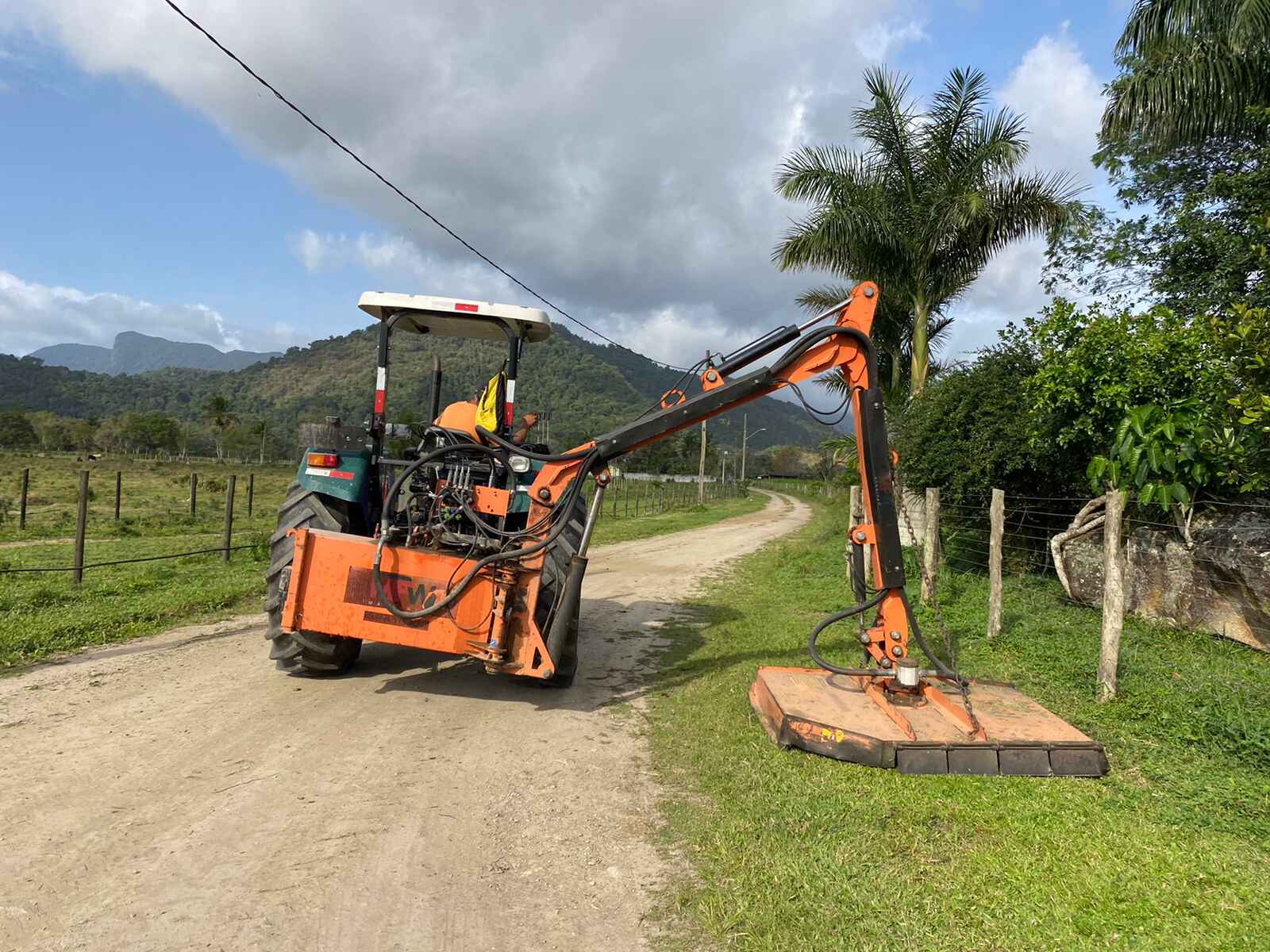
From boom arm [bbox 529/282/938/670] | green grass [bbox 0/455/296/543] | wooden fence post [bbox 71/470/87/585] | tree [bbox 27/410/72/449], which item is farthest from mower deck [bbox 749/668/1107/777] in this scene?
tree [bbox 27/410/72/449]

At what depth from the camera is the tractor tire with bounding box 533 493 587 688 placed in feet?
18.4

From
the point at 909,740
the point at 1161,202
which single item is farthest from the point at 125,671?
the point at 1161,202

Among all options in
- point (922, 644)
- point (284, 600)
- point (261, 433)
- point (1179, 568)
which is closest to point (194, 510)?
point (284, 600)

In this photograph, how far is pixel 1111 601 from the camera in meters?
5.69

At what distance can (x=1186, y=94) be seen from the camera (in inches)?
427

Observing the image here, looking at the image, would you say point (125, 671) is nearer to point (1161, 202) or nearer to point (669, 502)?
point (1161, 202)

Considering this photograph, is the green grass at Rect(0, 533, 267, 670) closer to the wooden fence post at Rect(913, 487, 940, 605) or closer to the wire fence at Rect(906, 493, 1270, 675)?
the wooden fence post at Rect(913, 487, 940, 605)

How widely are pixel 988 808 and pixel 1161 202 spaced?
1313 centimetres

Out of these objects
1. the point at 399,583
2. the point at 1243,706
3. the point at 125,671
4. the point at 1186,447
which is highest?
the point at 1186,447

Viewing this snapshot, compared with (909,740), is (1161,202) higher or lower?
higher

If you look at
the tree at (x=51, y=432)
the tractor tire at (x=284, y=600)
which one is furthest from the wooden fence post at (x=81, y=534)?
the tree at (x=51, y=432)

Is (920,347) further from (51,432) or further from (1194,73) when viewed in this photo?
(51,432)

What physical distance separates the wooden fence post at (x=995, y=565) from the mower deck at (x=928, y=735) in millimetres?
2543

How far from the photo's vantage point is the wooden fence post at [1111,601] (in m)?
5.67
